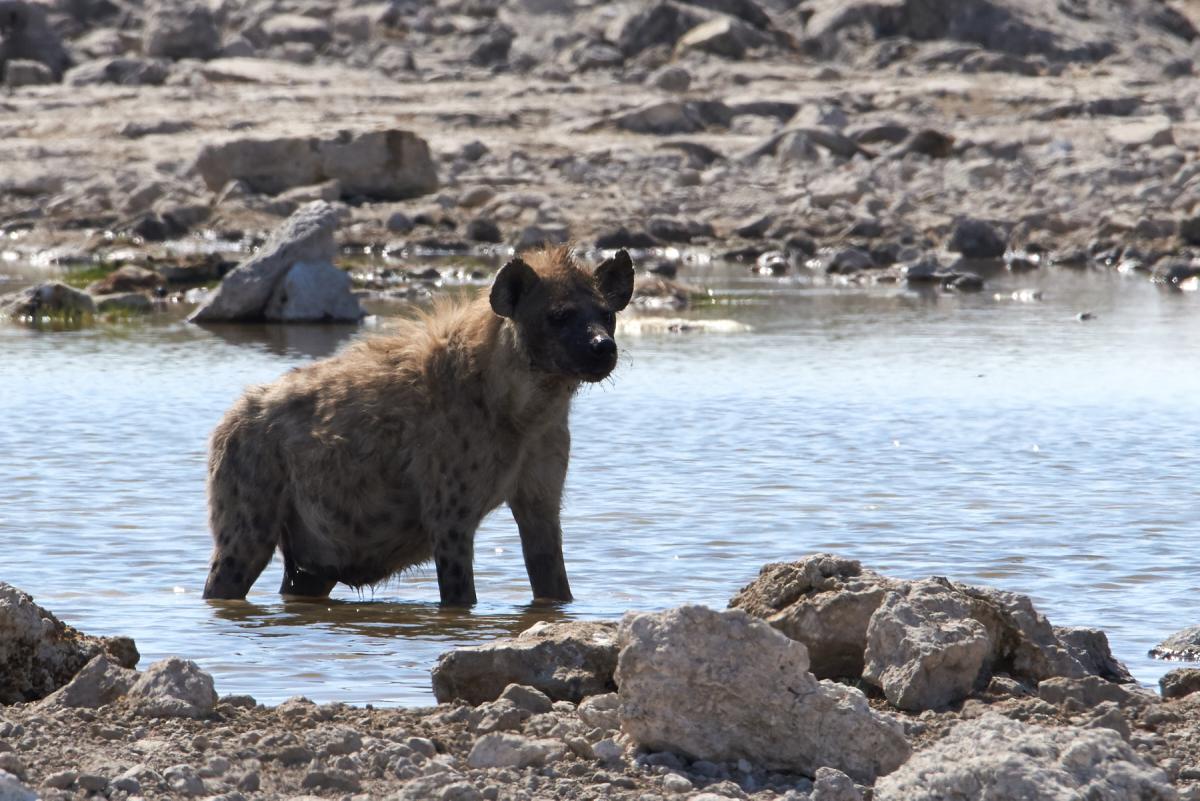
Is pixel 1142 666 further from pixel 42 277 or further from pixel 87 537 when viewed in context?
pixel 42 277

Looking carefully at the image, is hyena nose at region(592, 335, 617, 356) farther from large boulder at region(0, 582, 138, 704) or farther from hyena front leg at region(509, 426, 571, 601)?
large boulder at region(0, 582, 138, 704)

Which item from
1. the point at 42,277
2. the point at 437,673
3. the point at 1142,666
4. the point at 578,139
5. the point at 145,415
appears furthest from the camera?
the point at 578,139

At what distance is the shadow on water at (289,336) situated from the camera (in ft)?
47.0

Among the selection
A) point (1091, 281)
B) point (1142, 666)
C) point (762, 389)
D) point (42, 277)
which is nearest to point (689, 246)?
point (1091, 281)

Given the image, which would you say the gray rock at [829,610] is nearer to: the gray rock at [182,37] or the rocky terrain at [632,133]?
the rocky terrain at [632,133]

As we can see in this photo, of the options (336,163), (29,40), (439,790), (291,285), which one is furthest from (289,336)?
(29,40)

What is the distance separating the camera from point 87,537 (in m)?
7.79

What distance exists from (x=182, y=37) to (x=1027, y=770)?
36.1 m

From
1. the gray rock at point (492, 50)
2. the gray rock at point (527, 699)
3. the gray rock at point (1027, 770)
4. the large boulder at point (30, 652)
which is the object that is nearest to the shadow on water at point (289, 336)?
the large boulder at point (30, 652)

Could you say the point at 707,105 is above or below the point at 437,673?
above

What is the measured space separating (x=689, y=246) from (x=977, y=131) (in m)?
7.41

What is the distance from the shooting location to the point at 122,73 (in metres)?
35.1

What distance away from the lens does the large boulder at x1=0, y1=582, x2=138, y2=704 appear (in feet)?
15.5

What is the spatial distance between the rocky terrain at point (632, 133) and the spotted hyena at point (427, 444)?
10.7 meters
